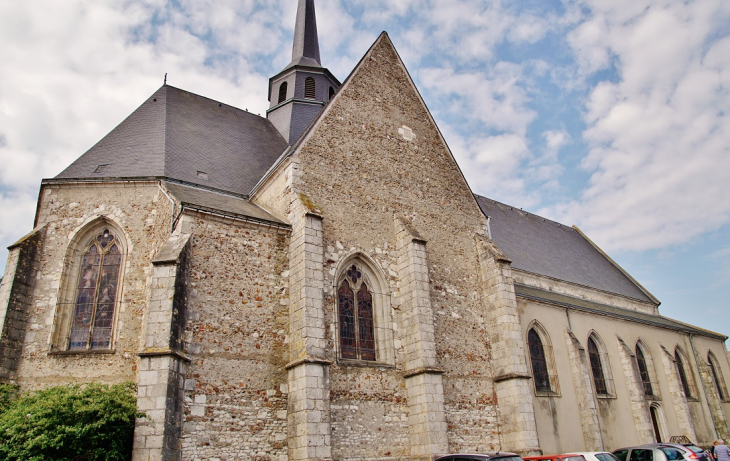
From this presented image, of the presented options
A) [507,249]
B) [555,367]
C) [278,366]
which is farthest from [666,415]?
[278,366]

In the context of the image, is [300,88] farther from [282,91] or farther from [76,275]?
[76,275]

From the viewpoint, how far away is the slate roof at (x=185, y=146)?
48.9ft

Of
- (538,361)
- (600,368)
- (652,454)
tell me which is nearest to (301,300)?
(652,454)

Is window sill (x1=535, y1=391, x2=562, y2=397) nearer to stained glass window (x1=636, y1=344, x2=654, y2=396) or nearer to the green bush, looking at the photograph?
stained glass window (x1=636, y1=344, x2=654, y2=396)

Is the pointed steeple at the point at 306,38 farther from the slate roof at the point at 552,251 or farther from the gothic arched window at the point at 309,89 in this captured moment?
the slate roof at the point at 552,251

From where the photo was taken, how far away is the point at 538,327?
Answer: 59.8 ft

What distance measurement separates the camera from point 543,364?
17.8m

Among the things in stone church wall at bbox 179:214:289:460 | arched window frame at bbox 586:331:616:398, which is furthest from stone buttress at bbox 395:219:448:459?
arched window frame at bbox 586:331:616:398

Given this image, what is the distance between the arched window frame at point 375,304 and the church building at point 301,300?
0.18ft

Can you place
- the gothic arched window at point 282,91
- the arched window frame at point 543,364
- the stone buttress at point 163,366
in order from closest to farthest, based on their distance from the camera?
the stone buttress at point 163,366 < the arched window frame at point 543,364 < the gothic arched window at point 282,91

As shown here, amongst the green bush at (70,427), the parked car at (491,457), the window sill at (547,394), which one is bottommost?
the parked car at (491,457)

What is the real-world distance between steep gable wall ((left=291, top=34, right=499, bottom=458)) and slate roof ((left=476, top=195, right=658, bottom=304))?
745 cm

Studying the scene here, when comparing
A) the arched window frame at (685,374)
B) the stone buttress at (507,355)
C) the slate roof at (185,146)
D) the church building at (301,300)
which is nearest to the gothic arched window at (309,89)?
the slate roof at (185,146)

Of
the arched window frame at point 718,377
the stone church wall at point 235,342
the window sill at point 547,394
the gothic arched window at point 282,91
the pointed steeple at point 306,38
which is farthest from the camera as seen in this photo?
the arched window frame at point 718,377
